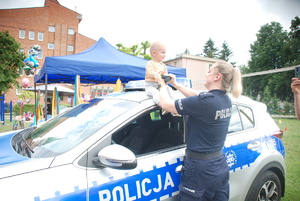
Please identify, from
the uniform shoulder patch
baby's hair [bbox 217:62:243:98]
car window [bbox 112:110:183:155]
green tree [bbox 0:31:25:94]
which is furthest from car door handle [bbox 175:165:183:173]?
green tree [bbox 0:31:25:94]

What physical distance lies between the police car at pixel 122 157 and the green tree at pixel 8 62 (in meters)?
19.9

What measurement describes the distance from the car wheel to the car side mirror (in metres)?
1.53

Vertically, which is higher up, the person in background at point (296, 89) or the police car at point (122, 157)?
the person in background at point (296, 89)

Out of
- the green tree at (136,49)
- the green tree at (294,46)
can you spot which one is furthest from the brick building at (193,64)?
the green tree at (294,46)

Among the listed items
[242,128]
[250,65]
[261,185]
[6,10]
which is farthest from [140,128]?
[250,65]

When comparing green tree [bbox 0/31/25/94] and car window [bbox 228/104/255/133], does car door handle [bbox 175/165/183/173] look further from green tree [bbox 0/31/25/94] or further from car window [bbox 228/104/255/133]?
green tree [bbox 0/31/25/94]

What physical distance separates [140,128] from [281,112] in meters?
26.3

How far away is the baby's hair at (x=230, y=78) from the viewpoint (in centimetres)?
172

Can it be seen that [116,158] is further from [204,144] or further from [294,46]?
[294,46]

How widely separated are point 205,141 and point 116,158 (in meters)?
0.69

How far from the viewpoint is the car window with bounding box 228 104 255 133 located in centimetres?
232

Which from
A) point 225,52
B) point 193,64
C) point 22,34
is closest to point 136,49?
point 193,64

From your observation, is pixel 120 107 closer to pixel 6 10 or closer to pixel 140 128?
pixel 140 128

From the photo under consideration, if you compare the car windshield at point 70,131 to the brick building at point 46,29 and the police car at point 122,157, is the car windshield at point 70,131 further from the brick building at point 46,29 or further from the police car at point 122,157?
the brick building at point 46,29
